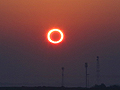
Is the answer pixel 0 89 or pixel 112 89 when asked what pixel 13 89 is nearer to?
pixel 0 89

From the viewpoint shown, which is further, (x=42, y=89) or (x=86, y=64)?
(x=86, y=64)

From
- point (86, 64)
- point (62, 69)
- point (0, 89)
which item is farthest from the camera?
point (62, 69)

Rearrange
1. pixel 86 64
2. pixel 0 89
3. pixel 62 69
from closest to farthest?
pixel 0 89, pixel 86 64, pixel 62 69

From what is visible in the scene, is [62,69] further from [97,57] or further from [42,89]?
[42,89]

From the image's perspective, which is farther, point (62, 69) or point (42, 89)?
point (62, 69)

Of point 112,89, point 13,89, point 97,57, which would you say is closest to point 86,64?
point 97,57

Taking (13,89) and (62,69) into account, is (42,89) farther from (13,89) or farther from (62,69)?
(62,69)

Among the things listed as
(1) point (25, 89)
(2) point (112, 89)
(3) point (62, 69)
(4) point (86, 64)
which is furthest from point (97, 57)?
(1) point (25, 89)

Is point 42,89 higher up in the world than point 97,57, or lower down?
lower down

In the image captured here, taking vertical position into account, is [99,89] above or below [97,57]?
below
